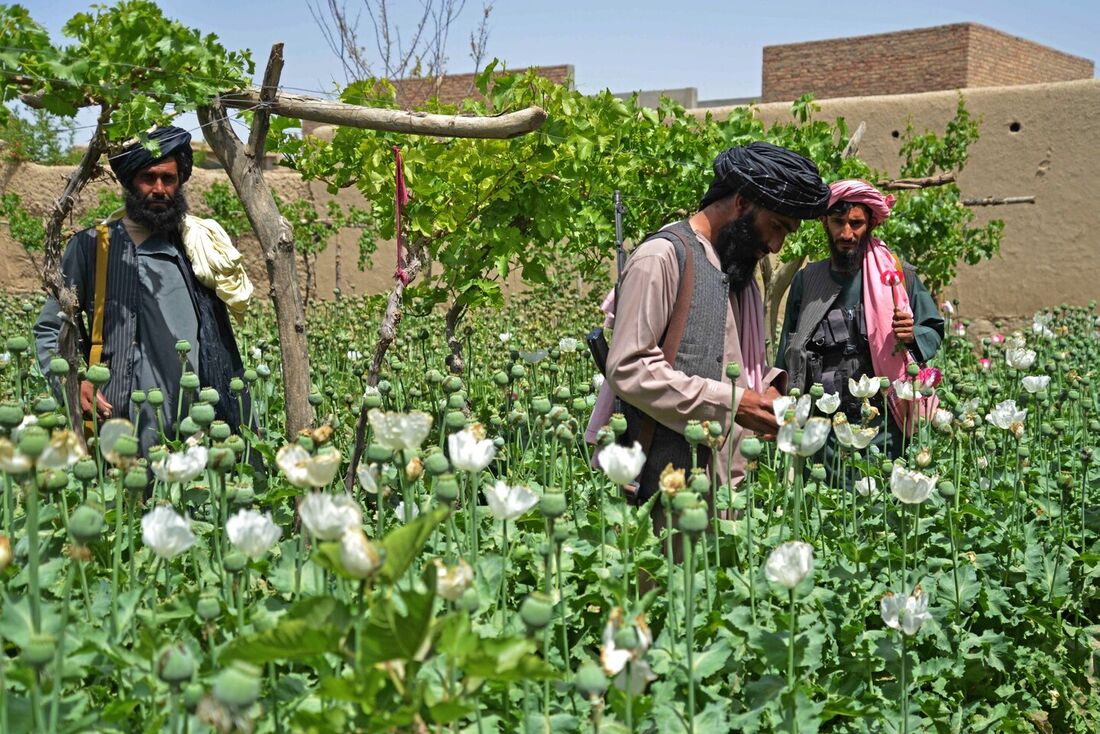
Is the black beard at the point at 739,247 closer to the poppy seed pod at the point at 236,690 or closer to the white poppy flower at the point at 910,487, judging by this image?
the white poppy flower at the point at 910,487

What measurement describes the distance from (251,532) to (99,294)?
2.26 metres

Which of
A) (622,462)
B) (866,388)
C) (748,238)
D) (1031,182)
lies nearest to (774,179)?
(748,238)

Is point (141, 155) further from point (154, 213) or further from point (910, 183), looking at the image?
point (910, 183)

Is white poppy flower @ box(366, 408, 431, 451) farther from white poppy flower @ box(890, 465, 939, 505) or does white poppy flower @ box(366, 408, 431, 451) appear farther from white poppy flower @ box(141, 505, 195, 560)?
white poppy flower @ box(890, 465, 939, 505)

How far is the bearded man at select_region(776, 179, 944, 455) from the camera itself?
4.29 meters

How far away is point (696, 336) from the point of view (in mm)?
2896

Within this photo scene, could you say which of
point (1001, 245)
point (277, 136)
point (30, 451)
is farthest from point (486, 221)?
point (1001, 245)

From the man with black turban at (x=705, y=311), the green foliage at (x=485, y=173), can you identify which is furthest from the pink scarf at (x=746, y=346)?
the green foliage at (x=485, y=173)

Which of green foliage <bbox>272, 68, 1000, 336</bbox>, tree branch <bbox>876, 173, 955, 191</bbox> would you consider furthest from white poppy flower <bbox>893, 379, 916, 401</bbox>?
tree branch <bbox>876, 173, 955, 191</bbox>

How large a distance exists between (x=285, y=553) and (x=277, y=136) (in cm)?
275

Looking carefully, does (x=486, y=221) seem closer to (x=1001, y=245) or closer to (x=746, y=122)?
(x=746, y=122)

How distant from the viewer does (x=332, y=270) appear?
13.6 metres

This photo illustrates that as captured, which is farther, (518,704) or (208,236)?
(208,236)

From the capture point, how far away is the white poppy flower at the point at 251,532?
1.75m
